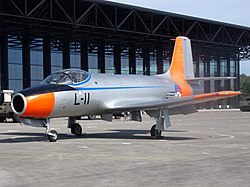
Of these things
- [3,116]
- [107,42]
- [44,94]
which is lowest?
[3,116]

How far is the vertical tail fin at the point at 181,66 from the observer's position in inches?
945

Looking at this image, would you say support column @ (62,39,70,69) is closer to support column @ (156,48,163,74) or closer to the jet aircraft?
support column @ (156,48,163,74)

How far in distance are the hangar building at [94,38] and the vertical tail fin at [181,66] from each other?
2291 cm

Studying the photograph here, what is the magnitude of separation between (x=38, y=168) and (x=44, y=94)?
6.25m

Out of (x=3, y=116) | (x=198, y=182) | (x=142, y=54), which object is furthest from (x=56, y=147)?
(x=142, y=54)

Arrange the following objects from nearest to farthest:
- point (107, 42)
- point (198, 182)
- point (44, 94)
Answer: point (198, 182)
point (44, 94)
point (107, 42)

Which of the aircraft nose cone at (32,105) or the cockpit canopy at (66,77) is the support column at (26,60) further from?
the aircraft nose cone at (32,105)

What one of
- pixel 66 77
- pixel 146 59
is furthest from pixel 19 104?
pixel 146 59

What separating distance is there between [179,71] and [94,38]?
3569 centimetres

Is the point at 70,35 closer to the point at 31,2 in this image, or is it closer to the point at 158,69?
the point at 31,2

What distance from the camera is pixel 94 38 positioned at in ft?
195

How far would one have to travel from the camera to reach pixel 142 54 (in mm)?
69875

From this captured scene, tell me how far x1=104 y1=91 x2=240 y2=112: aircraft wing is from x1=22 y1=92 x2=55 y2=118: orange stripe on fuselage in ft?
10.5

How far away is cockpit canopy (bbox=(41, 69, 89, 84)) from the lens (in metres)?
17.7
